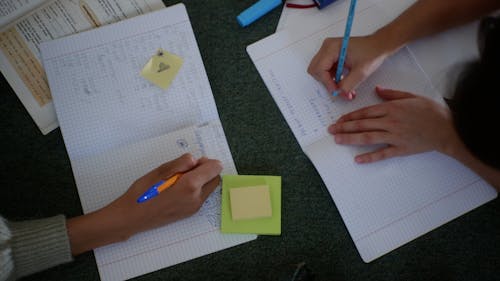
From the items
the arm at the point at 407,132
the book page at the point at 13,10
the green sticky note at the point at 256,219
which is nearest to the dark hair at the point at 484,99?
the arm at the point at 407,132

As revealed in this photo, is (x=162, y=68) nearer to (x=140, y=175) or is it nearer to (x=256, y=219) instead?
(x=140, y=175)

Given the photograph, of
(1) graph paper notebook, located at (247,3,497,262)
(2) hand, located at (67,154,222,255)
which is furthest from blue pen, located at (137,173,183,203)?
(1) graph paper notebook, located at (247,3,497,262)

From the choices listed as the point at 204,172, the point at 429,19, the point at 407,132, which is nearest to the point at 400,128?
the point at 407,132

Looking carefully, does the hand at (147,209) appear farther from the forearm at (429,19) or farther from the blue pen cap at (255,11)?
the forearm at (429,19)

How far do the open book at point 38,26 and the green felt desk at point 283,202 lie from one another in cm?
3

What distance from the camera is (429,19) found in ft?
2.54

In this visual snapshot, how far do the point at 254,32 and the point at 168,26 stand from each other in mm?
167

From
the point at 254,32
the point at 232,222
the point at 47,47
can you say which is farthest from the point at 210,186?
the point at 47,47

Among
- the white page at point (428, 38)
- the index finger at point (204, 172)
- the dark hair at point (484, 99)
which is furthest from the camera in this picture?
the white page at point (428, 38)

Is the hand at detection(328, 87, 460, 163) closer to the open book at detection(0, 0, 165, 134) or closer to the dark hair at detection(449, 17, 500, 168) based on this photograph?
the dark hair at detection(449, 17, 500, 168)

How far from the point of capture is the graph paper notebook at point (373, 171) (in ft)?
2.30

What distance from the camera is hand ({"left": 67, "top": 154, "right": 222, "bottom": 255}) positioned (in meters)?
0.68

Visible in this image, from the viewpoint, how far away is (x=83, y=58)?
798mm

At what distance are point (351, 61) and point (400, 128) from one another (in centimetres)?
15
